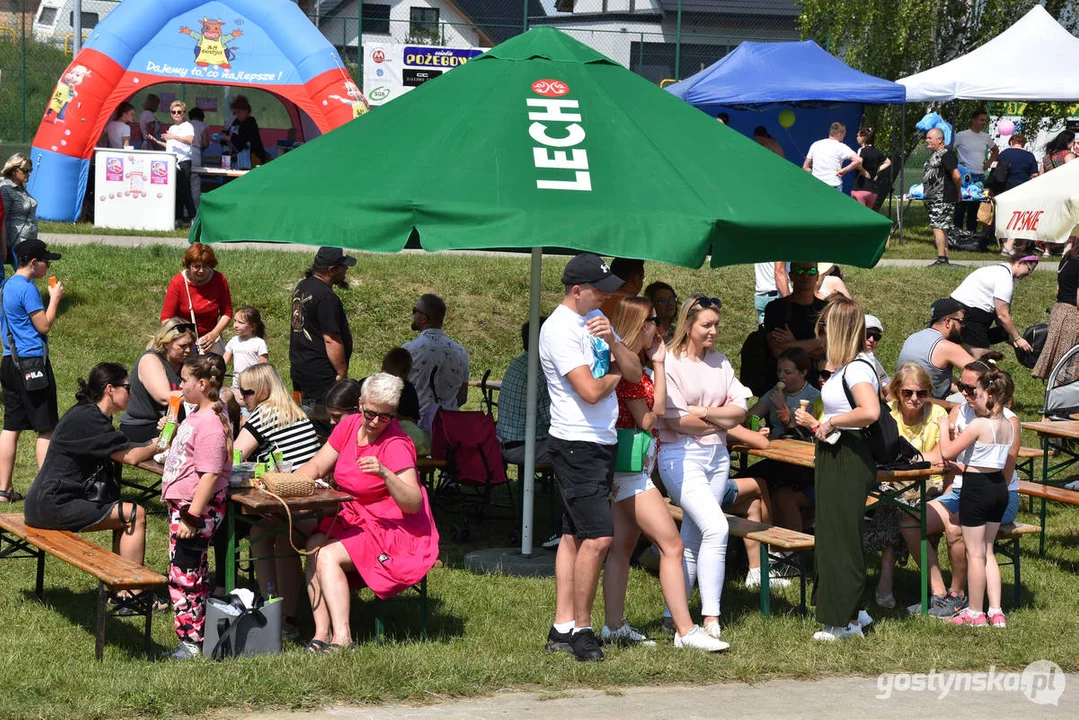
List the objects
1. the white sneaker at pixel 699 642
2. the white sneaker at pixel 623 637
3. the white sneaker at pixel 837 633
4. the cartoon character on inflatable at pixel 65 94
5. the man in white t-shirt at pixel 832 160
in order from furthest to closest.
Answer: the man in white t-shirt at pixel 832 160
the cartoon character on inflatable at pixel 65 94
the white sneaker at pixel 837 633
the white sneaker at pixel 623 637
the white sneaker at pixel 699 642

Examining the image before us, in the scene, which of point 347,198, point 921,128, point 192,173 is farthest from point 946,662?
point 921,128

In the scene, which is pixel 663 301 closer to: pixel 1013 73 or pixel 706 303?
pixel 706 303

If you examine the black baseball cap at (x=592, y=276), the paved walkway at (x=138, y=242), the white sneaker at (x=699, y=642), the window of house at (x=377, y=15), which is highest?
the window of house at (x=377, y=15)

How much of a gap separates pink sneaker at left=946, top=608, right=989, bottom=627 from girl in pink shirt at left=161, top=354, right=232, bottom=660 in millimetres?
3956

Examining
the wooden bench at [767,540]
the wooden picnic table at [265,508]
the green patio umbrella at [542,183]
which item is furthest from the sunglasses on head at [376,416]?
the wooden bench at [767,540]

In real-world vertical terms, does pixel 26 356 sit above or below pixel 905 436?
above

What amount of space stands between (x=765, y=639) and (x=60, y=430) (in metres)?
3.77

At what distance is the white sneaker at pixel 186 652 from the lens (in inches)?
253

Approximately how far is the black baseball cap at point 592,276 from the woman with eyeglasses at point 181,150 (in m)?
14.2

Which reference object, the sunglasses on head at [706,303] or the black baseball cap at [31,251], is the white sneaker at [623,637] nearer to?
the sunglasses on head at [706,303]

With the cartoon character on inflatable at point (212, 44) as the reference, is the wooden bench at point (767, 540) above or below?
below

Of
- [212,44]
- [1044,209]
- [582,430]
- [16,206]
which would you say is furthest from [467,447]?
[212,44]

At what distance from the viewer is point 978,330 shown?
11.8 meters

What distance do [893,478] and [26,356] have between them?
229 inches
